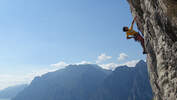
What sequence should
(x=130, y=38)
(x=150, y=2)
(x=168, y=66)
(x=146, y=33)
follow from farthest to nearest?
(x=130, y=38)
(x=146, y=33)
(x=150, y=2)
(x=168, y=66)

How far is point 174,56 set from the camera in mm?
11445

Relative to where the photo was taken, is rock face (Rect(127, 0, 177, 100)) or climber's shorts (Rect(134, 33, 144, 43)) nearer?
rock face (Rect(127, 0, 177, 100))

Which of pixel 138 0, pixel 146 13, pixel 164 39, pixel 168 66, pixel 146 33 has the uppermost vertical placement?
pixel 138 0

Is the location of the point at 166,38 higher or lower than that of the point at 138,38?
lower

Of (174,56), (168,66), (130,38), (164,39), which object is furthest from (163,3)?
(130,38)

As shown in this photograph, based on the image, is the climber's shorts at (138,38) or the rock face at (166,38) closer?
the rock face at (166,38)

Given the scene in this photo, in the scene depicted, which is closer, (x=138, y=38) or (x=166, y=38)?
(x=166, y=38)

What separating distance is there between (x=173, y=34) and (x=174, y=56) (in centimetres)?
143

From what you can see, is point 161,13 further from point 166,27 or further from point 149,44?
point 149,44

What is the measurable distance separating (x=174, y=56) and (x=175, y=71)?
0.98 m

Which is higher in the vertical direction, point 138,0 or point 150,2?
point 138,0

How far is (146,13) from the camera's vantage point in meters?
15.1

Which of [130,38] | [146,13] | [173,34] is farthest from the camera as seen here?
[130,38]

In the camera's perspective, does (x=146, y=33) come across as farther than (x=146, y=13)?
Yes
